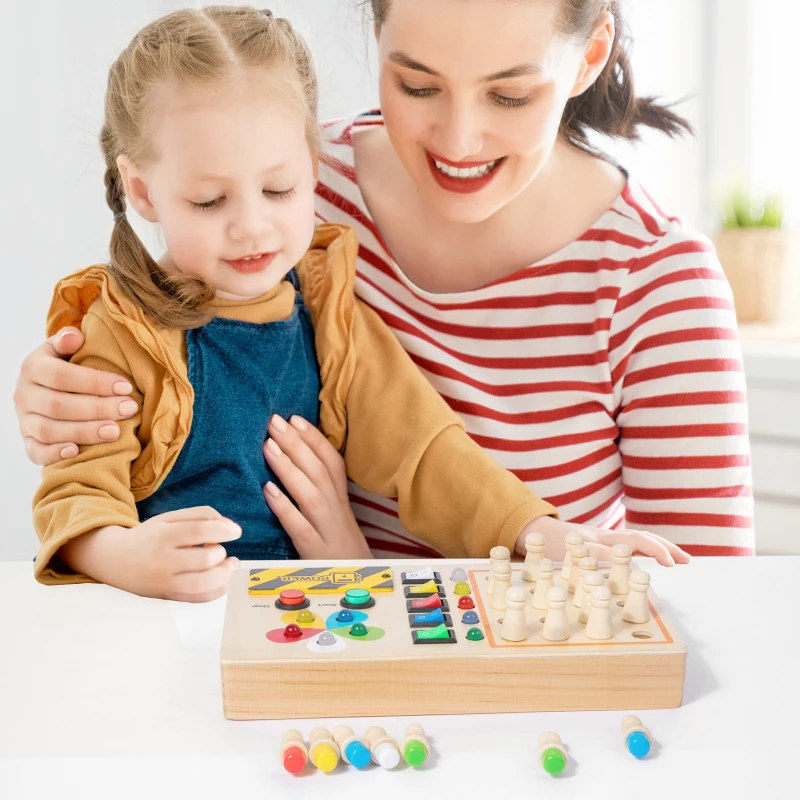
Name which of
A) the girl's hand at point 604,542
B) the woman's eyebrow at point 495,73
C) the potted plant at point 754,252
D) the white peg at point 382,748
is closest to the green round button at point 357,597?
the white peg at point 382,748

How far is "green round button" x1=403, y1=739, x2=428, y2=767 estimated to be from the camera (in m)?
0.59

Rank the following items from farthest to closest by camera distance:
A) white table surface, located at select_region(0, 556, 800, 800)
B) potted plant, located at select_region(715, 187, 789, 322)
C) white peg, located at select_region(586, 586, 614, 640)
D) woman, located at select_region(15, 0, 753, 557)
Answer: potted plant, located at select_region(715, 187, 789, 322) → woman, located at select_region(15, 0, 753, 557) → white peg, located at select_region(586, 586, 614, 640) → white table surface, located at select_region(0, 556, 800, 800)

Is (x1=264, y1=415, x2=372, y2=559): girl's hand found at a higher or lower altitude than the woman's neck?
lower

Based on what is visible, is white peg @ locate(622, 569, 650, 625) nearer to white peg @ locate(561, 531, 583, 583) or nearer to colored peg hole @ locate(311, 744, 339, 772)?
white peg @ locate(561, 531, 583, 583)

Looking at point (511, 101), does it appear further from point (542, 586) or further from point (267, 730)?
point (267, 730)

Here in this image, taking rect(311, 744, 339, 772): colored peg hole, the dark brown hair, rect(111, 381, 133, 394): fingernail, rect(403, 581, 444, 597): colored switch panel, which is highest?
the dark brown hair

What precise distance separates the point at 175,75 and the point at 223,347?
267mm

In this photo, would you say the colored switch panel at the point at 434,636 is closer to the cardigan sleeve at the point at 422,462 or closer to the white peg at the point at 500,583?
the white peg at the point at 500,583

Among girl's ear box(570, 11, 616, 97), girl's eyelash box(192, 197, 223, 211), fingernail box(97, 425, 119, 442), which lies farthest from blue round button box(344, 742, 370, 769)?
girl's ear box(570, 11, 616, 97)

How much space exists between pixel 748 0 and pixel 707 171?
0.44 metres

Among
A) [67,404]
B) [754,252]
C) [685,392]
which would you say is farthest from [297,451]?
[754,252]

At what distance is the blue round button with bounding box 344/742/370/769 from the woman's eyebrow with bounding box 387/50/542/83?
0.72 m

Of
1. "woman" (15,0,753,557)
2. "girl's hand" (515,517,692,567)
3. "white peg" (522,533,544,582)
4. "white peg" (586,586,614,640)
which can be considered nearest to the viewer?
"white peg" (586,586,614,640)

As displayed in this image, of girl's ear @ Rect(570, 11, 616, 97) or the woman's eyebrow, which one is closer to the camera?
the woman's eyebrow
